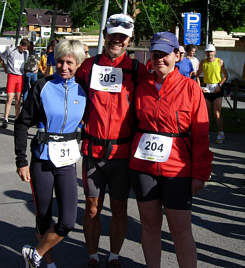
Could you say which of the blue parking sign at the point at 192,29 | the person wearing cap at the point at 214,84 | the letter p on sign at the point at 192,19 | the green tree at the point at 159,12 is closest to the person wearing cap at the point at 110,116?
the person wearing cap at the point at 214,84

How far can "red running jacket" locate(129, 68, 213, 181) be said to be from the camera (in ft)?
10.9

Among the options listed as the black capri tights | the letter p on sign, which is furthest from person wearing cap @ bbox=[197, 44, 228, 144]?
the letter p on sign

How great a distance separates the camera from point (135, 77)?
3752mm

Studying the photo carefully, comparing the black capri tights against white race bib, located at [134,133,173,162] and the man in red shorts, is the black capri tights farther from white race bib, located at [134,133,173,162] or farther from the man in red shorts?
the man in red shorts

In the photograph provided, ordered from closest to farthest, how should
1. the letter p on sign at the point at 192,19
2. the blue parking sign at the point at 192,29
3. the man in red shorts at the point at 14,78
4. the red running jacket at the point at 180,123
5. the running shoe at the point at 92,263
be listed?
the red running jacket at the point at 180,123 → the running shoe at the point at 92,263 → the man in red shorts at the point at 14,78 → the blue parking sign at the point at 192,29 → the letter p on sign at the point at 192,19

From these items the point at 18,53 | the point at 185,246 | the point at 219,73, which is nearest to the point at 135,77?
the point at 185,246

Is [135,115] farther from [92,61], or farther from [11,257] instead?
[11,257]

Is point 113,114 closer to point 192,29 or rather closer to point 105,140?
point 105,140

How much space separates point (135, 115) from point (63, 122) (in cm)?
53

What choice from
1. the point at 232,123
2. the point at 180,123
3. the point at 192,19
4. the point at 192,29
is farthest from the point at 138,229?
the point at 192,19

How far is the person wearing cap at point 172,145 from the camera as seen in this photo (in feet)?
10.9

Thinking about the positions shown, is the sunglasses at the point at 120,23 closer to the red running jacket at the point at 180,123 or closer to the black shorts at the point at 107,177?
the red running jacket at the point at 180,123

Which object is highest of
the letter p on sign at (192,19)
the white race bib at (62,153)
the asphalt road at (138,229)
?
the letter p on sign at (192,19)

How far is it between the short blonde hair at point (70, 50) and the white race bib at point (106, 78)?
0.66 feet
